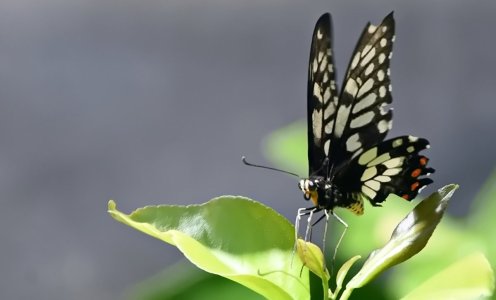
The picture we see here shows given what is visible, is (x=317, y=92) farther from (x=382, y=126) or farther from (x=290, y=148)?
(x=290, y=148)

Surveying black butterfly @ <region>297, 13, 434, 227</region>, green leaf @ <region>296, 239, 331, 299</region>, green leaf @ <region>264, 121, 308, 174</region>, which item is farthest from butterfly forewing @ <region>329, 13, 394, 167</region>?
green leaf @ <region>264, 121, 308, 174</region>

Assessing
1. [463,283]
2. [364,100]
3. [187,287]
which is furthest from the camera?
[187,287]

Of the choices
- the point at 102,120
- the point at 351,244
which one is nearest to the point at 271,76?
the point at 102,120

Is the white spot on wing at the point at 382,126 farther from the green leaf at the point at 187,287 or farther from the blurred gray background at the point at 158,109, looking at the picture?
the blurred gray background at the point at 158,109

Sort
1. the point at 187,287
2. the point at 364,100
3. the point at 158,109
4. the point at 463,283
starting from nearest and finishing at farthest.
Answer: the point at 463,283 < the point at 364,100 < the point at 187,287 < the point at 158,109

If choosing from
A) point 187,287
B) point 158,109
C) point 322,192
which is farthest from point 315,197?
point 158,109

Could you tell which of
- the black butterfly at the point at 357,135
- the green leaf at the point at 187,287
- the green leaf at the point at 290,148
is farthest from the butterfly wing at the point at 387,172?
the green leaf at the point at 290,148

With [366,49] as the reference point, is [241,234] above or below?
below
